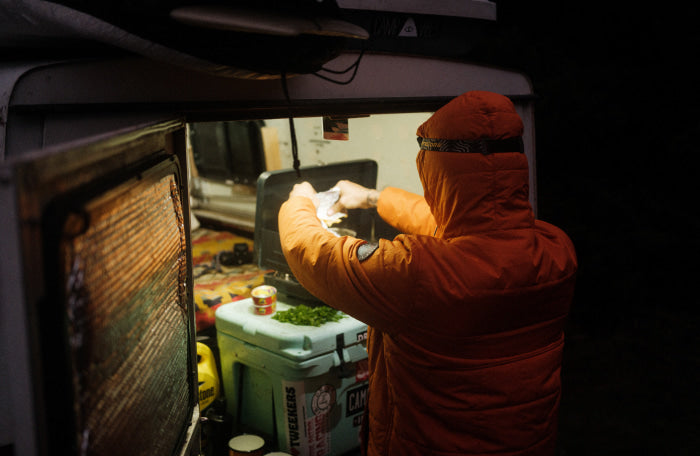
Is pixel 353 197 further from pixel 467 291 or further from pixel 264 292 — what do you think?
pixel 467 291

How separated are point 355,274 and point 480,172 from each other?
0.53 metres

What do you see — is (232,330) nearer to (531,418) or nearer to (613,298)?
(531,418)

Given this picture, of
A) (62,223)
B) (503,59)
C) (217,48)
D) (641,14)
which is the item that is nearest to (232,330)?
(217,48)

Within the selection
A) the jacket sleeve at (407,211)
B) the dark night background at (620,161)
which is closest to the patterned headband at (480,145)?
the jacket sleeve at (407,211)

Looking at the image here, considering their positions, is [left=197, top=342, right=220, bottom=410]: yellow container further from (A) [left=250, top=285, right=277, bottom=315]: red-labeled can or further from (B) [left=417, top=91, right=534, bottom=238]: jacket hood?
(B) [left=417, top=91, right=534, bottom=238]: jacket hood

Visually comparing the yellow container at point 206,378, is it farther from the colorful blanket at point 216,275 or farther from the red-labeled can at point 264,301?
the colorful blanket at point 216,275

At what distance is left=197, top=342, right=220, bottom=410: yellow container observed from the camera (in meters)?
3.02

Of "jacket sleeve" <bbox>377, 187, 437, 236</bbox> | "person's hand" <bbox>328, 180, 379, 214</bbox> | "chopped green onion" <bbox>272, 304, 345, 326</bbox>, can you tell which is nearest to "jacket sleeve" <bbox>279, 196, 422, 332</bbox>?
"jacket sleeve" <bbox>377, 187, 437, 236</bbox>

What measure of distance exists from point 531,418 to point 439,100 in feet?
4.61

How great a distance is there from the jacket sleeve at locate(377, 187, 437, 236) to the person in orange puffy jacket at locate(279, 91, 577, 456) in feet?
1.89

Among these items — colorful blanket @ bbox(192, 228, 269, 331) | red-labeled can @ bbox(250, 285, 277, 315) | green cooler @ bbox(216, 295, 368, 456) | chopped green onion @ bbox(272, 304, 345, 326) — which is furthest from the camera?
colorful blanket @ bbox(192, 228, 269, 331)

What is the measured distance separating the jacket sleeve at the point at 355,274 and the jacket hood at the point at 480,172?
0.24 meters

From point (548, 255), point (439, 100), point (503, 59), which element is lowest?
point (548, 255)

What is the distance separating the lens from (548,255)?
164 centimetres
